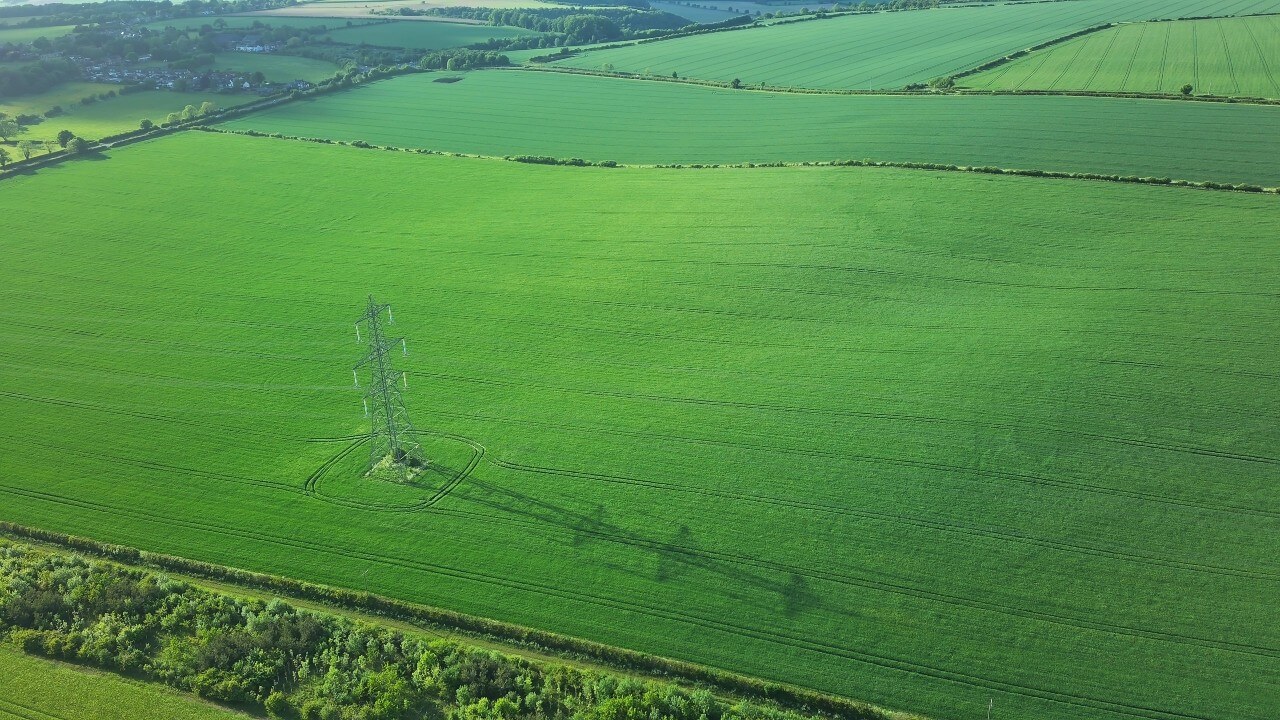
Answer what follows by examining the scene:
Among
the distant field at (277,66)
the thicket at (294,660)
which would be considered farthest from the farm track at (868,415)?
the distant field at (277,66)

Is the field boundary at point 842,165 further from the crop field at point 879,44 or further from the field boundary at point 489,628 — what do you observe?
the field boundary at point 489,628

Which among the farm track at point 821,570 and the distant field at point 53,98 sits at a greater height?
the distant field at point 53,98

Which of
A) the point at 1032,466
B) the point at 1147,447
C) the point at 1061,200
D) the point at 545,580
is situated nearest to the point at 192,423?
the point at 545,580

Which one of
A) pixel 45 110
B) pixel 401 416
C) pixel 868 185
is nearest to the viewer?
pixel 401 416

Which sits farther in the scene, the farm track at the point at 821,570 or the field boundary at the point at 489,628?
the farm track at the point at 821,570

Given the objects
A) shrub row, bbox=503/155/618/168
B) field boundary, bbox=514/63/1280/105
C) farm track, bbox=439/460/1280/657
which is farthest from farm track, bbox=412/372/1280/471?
field boundary, bbox=514/63/1280/105

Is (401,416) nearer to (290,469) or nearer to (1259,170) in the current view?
(290,469)
